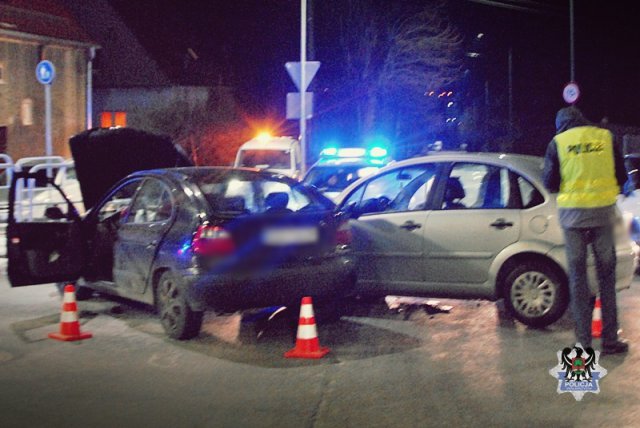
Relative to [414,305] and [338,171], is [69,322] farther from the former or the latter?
[338,171]

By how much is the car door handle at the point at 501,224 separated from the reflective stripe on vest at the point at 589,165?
1.49m

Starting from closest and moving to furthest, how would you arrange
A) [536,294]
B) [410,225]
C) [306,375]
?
[306,375], [536,294], [410,225]

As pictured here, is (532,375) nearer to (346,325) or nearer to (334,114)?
(346,325)

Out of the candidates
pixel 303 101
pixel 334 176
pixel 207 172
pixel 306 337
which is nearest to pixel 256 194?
pixel 207 172

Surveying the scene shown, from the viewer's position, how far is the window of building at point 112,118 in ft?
129

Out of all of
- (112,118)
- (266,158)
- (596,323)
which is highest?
(112,118)

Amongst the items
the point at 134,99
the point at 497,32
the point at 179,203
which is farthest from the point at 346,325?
the point at 497,32

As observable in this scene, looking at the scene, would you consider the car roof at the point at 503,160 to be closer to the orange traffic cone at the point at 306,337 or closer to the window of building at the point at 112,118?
the orange traffic cone at the point at 306,337

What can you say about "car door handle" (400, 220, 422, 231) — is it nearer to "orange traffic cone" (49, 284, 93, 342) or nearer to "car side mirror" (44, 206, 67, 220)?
"orange traffic cone" (49, 284, 93, 342)

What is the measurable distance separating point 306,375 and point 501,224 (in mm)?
2551

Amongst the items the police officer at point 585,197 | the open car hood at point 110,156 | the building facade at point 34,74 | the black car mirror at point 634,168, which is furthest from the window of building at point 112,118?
the police officer at point 585,197

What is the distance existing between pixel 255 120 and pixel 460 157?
34.5 m

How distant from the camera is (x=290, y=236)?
7.66m

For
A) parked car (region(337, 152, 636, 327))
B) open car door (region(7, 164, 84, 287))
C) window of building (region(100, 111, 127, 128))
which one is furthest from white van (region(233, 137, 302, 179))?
window of building (region(100, 111, 127, 128))
